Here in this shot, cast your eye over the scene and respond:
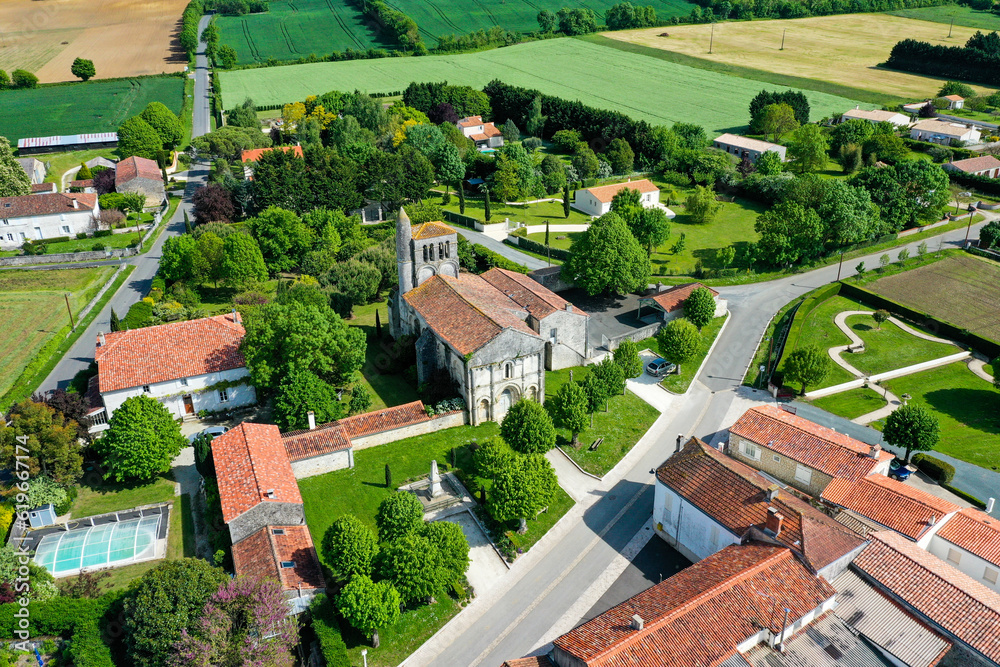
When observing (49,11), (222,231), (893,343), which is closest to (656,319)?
(893,343)

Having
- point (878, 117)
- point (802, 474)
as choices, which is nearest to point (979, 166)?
point (878, 117)

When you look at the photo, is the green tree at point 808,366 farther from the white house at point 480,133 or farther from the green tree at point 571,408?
the white house at point 480,133

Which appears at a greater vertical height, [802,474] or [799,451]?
[799,451]

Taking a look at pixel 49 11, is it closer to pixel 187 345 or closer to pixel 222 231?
pixel 222 231

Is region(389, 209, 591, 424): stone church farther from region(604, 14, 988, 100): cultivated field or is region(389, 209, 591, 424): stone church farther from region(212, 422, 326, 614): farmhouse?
region(604, 14, 988, 100): cultivated field

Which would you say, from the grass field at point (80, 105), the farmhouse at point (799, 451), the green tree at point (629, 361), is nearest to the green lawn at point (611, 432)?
the green tree at point (629, 361)

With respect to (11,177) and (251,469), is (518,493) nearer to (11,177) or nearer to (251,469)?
(251,469)
